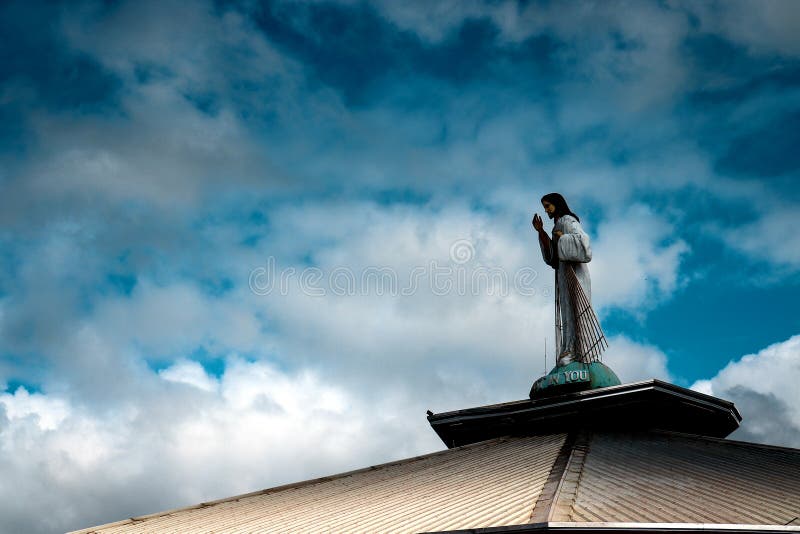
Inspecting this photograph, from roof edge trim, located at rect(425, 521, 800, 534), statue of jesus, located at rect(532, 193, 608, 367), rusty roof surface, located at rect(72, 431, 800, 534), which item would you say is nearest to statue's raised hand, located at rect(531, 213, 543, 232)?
statue of jesus, located at rect(532, 193, 608, 367)

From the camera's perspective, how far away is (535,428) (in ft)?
50.7

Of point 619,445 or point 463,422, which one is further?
point 463,422

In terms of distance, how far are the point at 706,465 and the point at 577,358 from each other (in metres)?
4.43

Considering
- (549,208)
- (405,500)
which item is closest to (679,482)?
(405,500)

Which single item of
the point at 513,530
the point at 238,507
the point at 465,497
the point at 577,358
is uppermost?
the point at 577,358

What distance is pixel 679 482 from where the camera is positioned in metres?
10.6

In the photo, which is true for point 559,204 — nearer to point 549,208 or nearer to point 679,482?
point 549,208

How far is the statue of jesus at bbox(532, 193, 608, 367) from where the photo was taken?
53.2 feet

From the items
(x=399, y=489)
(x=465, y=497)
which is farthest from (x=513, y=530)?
(x=399, y=489)

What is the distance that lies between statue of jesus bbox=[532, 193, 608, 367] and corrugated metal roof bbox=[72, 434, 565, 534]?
2.22 meters

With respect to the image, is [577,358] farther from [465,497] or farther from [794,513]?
[794,513]

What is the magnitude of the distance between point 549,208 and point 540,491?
28.8 ft

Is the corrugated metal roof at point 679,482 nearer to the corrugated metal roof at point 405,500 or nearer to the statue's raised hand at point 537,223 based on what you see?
the corrugated metal roof at point 405,500

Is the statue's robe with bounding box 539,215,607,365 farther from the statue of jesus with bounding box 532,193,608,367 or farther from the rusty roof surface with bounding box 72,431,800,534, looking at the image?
the rusty roof surface with bounding box 72,431,800,534
